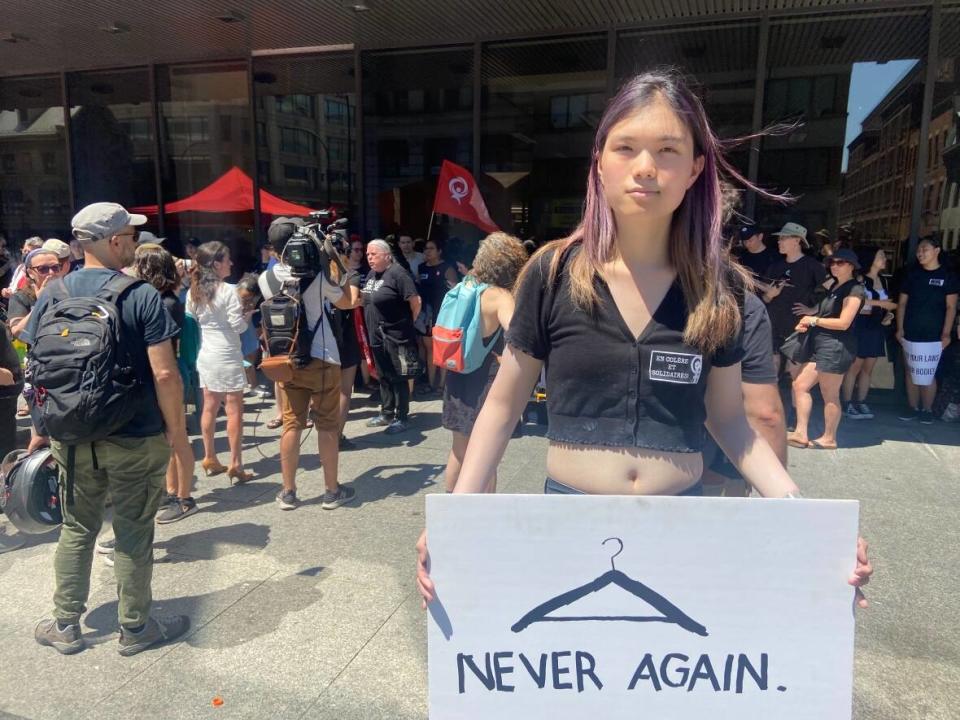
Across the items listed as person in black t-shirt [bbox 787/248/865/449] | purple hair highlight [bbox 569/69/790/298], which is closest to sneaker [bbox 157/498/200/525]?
purple hair highlight [bbox 569/69/790/298]

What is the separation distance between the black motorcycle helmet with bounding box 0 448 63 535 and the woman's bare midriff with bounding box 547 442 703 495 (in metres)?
2.64

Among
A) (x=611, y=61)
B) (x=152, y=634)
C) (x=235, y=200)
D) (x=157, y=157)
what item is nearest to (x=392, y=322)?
(x=152, y=634)

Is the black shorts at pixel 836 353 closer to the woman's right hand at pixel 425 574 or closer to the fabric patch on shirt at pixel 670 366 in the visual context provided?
the fabric patch on shirt at pixel 670 366

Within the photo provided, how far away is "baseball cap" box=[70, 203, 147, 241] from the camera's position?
2956mm

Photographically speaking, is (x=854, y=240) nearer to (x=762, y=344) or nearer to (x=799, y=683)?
(x=762, y=344)

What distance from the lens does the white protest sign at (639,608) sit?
1426mm

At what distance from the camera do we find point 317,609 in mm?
3359

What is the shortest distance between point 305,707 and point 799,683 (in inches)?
75.7

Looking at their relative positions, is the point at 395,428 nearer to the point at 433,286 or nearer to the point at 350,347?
the point at 350,347

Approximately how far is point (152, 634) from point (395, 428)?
3.60 metres

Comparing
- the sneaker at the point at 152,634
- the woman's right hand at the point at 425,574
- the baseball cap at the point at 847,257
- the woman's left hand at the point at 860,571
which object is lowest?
the sneaker at the point at 152,634

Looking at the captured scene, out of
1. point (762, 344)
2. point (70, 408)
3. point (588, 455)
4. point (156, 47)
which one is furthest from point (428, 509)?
point (156, 47)

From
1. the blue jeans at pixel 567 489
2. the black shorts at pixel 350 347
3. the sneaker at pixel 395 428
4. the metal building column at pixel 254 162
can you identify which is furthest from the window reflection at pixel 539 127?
the blue jeans at pixel 567 489

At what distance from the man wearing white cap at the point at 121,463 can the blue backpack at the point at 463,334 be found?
4.65ft
